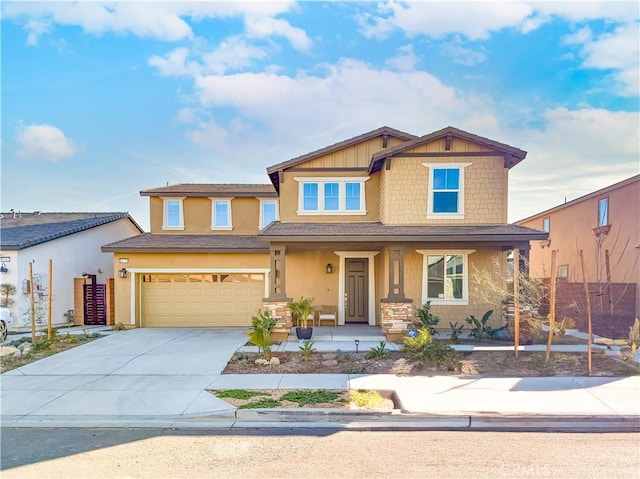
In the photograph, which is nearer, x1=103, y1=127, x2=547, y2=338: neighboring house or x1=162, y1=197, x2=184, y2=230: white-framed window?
x1=103, y1=127, x2=547, y2=338: neighboring house

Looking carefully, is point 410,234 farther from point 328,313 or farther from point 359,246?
point 328,313

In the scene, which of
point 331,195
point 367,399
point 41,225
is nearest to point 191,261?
point 331,195

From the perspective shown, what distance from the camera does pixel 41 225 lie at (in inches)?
627

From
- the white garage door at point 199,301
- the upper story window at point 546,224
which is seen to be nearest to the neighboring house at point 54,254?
the white garage door at point 199,301

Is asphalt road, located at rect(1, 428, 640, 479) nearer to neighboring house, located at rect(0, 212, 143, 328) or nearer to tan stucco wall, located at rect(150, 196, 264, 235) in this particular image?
neighboring house, located at rect(0, 212, 143, 328)

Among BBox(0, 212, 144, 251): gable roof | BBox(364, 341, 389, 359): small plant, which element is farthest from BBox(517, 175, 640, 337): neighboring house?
BBox(0, 212, 144, 251): gable roof

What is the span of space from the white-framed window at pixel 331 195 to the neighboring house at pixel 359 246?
35 mm

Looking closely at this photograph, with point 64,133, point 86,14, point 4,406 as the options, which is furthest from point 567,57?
point 64,133

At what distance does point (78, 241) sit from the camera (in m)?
15.0

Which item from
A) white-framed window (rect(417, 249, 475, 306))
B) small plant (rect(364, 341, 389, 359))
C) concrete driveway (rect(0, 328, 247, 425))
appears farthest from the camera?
white-framed window (rect(417, 249, 475, 306))

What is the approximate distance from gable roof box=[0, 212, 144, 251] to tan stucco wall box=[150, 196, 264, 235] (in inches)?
109

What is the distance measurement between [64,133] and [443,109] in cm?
1469

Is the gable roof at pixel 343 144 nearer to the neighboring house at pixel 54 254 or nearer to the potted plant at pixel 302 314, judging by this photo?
the potted plant at pixel 302 314

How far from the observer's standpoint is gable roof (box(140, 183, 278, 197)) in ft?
51.7
